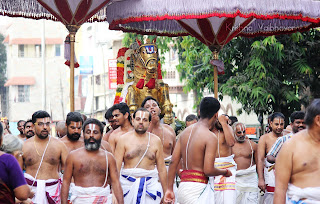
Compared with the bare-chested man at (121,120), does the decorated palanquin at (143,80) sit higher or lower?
higher

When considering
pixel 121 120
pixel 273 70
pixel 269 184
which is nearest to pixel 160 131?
pixel 121 120

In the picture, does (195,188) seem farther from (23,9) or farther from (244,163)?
(23,9)

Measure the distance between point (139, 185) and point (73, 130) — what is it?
1.22 metres

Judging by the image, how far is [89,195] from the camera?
7.81 m

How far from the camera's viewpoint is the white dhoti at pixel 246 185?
11.2 meters

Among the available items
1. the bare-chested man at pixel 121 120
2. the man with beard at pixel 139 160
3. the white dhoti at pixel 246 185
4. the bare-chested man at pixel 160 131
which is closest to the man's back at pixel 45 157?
the man with beard at pixel 139 160

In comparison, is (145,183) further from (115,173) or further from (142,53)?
(142,53)

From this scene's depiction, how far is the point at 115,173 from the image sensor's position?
312 inches

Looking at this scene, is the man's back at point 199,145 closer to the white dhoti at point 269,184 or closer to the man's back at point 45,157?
the man's back at point 45,157

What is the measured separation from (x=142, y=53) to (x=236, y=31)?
2.11 meters

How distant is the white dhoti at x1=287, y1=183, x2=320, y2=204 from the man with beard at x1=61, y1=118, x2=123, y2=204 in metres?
2.82

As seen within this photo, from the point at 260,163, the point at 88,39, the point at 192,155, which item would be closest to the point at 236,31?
the point at 260,163

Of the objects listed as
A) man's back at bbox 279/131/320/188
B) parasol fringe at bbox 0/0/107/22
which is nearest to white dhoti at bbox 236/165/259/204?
parasol fringe at bbox 0/0/107/22

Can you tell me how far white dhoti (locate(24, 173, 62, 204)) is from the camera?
859cm
